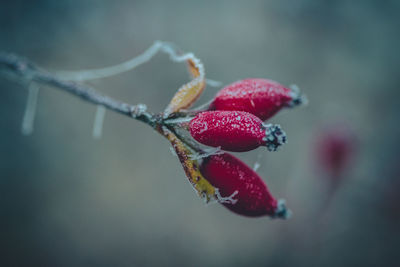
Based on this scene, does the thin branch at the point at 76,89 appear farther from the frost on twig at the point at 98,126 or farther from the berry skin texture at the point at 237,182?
the frost on twig at the point at 98,126

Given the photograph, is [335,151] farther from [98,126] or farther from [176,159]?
[98,126]

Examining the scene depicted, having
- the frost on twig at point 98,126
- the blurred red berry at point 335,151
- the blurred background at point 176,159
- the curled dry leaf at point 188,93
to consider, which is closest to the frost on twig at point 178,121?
the curled dry leaf at point 188,93

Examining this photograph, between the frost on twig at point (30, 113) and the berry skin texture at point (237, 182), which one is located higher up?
the frost on twig at point (30, 113)

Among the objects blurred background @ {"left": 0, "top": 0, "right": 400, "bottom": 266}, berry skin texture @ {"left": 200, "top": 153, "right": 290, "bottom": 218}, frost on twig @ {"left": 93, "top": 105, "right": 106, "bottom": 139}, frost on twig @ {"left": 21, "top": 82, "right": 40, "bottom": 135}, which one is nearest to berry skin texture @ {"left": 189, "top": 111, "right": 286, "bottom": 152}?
berry skin texture @ {"left": 200, "top": 153, "right": 290, "bottom": 218}

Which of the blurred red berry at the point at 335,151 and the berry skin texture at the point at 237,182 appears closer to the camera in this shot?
the berry skin texture at the point at 237,182

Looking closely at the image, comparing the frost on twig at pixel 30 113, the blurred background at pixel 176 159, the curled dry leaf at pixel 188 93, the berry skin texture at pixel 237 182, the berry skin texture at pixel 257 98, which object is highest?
the frost on twig at pixel 30 113

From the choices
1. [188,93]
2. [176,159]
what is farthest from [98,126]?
[188,93]

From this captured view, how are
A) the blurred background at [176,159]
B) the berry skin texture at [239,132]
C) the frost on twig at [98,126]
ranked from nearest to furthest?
the berry skin texture at [239,132], the blurred background at [176,159], the frost on twig at [98,126]
